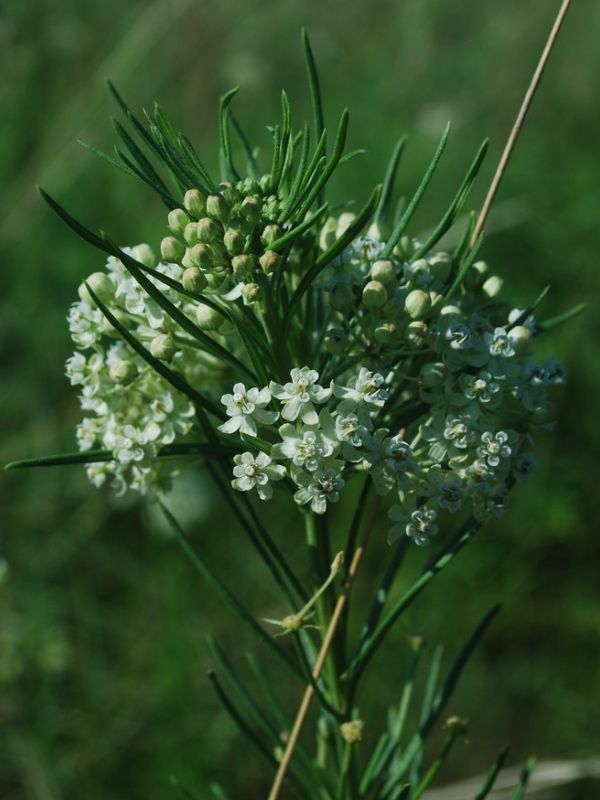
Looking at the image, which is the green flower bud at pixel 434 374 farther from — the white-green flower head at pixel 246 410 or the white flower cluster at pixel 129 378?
the white flower cluster at pixel 129 378

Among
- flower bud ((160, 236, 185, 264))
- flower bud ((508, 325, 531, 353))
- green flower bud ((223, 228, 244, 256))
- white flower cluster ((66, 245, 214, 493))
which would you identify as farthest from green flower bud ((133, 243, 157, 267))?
flower bud ((508, 325, 531, 353))

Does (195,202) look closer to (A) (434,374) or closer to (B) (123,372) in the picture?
(B) (123,372)

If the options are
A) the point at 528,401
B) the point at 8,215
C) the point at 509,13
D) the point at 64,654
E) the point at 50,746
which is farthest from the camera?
the point at 509,13

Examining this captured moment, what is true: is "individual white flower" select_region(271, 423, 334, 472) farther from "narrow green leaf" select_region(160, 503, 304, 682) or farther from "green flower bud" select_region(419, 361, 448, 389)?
"narrow green leaf" select_region(160, 503, 304, 682)

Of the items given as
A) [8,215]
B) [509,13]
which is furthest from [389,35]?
[8,215]

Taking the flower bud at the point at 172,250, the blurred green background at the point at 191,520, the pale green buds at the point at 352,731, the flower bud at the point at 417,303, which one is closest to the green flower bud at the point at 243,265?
the flower bud at the point at 172,250

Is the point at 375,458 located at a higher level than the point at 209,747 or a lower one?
higher

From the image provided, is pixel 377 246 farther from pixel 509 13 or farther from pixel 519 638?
pixel 509 13
